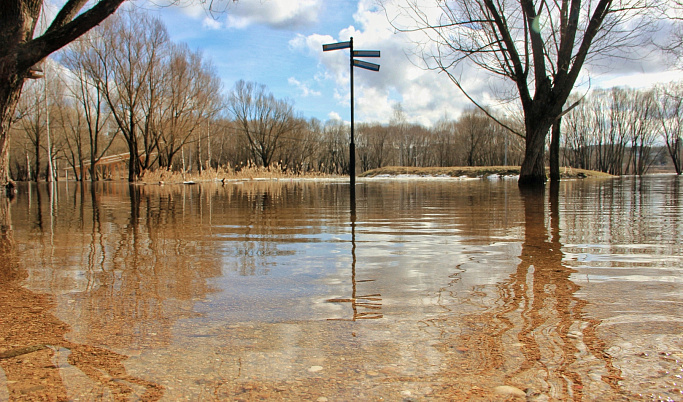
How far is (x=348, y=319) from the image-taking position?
6.15 feet

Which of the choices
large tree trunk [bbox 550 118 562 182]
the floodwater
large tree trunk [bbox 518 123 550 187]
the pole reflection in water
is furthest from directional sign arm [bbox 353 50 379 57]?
large tree trunk [bbox 550 118 562 182]

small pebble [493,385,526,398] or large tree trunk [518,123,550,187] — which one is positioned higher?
large tree trunk [518,123,550,187]

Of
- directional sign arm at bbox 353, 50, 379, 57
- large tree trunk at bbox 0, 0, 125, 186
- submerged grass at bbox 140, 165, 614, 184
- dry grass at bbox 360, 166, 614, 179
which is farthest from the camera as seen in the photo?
dry grass at bbox 360, 166, 614, 179

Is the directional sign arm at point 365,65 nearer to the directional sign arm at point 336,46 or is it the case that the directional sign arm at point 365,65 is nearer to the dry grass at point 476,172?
the directional sign arm at point 336,46

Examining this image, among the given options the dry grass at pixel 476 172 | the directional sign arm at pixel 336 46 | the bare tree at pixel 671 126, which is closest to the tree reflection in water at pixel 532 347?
the directional sign arm at pixel 336 46

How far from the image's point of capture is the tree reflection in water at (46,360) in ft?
4.25

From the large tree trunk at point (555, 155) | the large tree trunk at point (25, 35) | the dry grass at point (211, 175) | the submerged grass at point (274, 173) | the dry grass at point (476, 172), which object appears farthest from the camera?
the dry grass at point (476, 172)

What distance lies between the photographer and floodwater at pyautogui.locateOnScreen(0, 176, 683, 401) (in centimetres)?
133

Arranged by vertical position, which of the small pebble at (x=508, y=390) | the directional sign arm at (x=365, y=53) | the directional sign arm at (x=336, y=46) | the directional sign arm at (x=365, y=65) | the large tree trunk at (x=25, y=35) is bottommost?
the small pebble at (x=508, y=390)

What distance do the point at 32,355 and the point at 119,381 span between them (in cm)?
45

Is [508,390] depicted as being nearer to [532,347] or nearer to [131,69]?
[532,347]

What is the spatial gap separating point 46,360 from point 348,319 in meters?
1.12

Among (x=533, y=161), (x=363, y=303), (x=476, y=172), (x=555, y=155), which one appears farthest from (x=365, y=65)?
(x=476, y=172)

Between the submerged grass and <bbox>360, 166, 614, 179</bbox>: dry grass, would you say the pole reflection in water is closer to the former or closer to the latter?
the submerged grass
